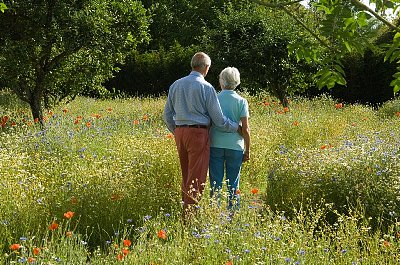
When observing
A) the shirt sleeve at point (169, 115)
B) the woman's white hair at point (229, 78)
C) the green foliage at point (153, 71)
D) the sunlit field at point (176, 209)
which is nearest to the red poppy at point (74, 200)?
the sunlit field at point (176, 209)

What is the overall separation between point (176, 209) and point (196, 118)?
932 millimetres

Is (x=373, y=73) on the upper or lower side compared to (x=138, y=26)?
lower

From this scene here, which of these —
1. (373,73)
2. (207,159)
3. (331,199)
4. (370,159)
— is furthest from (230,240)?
(373,73)

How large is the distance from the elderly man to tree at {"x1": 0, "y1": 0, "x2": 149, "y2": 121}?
5677mm

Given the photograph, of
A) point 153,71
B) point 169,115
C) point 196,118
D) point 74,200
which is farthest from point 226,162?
point 153,71

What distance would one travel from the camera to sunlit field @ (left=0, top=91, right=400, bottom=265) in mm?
3887

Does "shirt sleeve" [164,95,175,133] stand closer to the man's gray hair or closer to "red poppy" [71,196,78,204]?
the man's gray hair

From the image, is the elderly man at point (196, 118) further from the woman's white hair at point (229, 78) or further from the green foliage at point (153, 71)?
the green foliage at point (153, 71)

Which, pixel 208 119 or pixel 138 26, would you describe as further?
pixel 138 26

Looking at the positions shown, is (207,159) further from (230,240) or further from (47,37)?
(47,37)

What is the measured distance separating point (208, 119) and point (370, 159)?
1.79m

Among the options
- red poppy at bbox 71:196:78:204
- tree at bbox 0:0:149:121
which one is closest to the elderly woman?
red poppy at bbox 71:196:78:204

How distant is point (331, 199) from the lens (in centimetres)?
573

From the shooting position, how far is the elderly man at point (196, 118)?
17.0 ft
